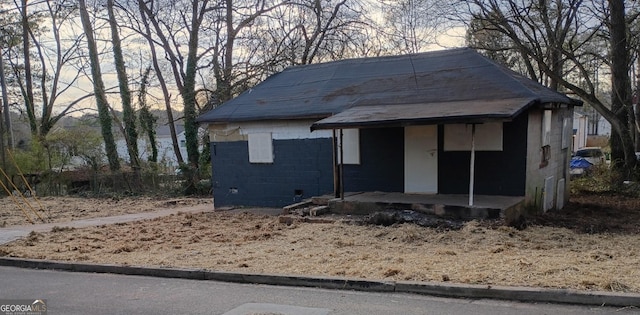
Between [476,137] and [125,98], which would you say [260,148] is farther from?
[125,98]

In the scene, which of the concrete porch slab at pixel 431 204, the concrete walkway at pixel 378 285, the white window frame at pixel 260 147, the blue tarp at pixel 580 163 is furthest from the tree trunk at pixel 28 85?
the blue tarp at pixel 580 163

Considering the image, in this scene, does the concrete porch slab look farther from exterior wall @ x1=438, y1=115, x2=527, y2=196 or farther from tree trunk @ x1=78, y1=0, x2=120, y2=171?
tree trunk @ x1=78, y1=0, x2=120, y2=171

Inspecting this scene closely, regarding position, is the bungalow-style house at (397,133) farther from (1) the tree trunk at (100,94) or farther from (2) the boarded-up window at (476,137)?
(1) the tree trunk at (100,94)

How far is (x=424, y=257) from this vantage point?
7.28 meters

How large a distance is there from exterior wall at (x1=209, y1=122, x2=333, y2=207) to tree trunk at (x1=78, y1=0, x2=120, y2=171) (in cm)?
1289

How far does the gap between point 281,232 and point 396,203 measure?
282 cm

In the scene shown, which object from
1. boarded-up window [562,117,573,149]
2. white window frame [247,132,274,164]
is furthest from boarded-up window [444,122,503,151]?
white window frame [247,132,274,164]

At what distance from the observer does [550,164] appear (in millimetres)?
12898

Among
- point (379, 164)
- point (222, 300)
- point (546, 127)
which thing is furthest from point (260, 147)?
point (222, 300)

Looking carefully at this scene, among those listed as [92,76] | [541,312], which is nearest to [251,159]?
[541,312]

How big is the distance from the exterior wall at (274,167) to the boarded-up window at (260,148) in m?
0.15

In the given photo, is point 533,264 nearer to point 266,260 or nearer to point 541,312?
point 541,312

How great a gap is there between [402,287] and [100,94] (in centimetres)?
2536

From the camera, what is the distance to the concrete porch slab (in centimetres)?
970
